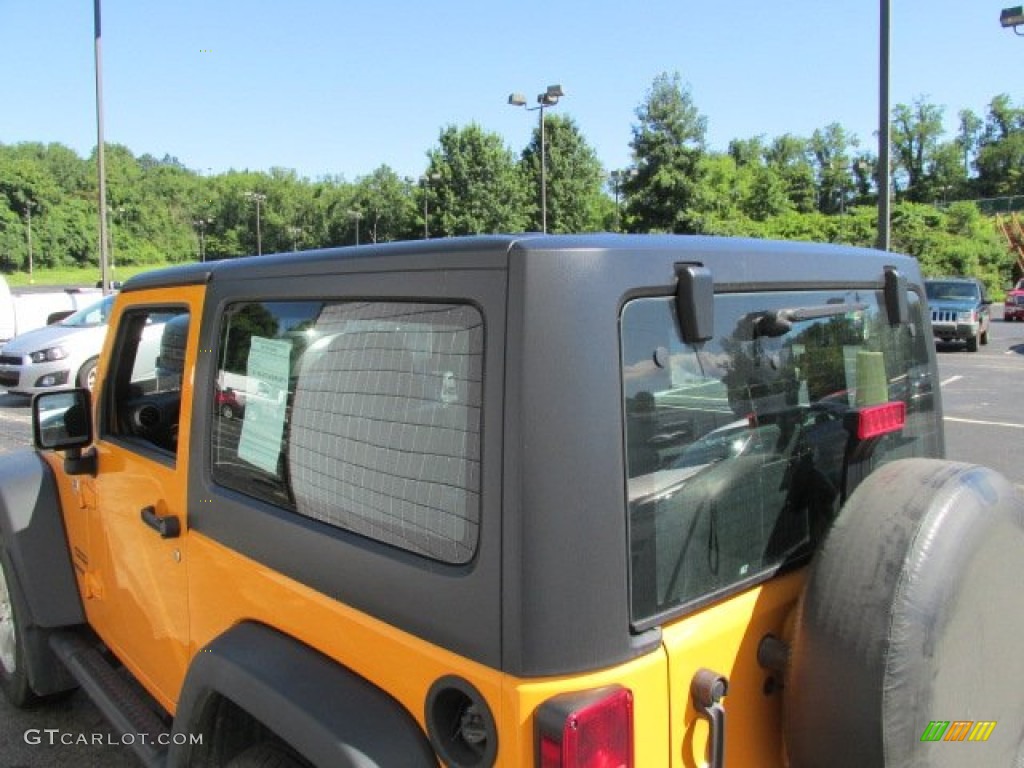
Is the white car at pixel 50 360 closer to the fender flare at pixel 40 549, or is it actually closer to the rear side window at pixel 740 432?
the fender flare at pixel 40 549

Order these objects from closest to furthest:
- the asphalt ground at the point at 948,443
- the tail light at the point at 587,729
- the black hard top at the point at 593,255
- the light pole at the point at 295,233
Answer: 1. the tail light at the point at 587,729
2. the black hard top at the point at 593,255
3. the asphalt ground at the point at 948,443
4. the light pole at the point at 295,233

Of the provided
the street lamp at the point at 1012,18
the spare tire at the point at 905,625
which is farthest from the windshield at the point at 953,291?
the spare tire at the point at 905,625

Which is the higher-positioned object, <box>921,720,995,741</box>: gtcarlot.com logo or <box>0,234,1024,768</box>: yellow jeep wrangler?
<box>0,234,1024,768</box>: yellow jeep wrangler

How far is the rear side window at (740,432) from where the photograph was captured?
142cm

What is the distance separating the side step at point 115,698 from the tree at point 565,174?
59499 millimetres

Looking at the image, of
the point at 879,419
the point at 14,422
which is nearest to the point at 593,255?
the point at 879,419

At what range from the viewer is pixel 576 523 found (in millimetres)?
1294

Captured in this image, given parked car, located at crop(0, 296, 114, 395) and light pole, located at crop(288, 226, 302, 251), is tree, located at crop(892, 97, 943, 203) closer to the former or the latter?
light pole, located at crop(288, 226, 302, 251)

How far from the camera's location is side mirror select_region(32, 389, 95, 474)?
2752mm

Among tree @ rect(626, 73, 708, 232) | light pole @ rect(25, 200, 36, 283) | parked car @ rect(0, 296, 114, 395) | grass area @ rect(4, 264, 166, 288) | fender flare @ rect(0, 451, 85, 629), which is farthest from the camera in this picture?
light pole @ rect(25, 200, 36, 283)

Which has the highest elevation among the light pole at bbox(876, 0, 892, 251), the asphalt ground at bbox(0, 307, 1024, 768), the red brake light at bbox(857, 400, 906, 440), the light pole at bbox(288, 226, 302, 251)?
the light pole at bbox(288, 226, 302, 251)

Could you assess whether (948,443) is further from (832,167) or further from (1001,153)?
(1001,153)

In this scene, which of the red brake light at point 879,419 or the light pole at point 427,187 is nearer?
the red brake light at point 879,419

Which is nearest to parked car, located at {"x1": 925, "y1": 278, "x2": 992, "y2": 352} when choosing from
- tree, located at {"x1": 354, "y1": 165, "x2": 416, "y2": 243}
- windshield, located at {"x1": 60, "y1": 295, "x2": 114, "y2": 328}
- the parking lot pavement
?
windshield, located at {"x1": 60, "y1": 295, "x2": 114, "y2": 328}
